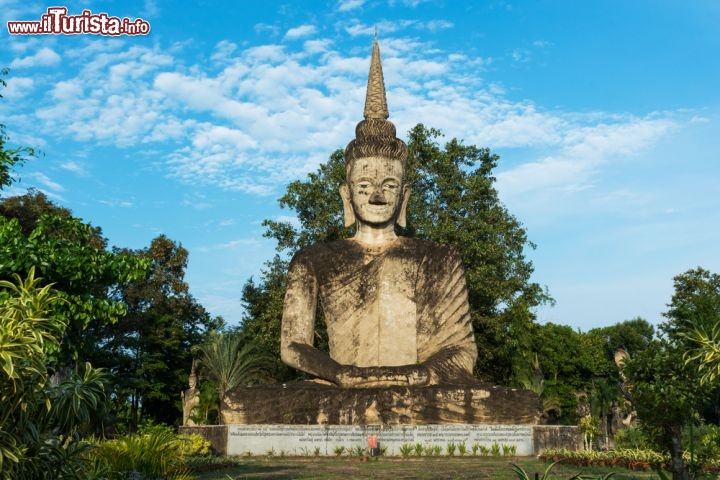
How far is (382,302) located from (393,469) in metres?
5.53

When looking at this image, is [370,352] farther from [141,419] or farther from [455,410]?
[141,419]

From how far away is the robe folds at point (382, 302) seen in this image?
46.6 ft

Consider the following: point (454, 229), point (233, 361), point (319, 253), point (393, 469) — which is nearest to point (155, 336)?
point (233, 361)

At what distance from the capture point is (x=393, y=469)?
9.05 metres

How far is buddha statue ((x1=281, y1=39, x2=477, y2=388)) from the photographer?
559 inches

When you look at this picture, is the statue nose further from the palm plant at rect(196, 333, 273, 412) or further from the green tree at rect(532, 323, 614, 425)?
the green tree at rect(532, 323, 614, 425)

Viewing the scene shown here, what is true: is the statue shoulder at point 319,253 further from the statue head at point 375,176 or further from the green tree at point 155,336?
the green tree at point 155,336

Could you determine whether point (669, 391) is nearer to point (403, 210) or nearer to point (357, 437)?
point (357, 437)

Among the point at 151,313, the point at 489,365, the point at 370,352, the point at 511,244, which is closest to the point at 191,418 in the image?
the point at 151,313

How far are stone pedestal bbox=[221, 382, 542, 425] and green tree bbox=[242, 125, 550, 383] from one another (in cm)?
1208

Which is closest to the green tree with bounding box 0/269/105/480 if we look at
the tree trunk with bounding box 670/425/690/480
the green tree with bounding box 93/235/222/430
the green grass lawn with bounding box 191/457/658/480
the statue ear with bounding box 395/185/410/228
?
the green grass lawn with bounding box 191/457/658/480

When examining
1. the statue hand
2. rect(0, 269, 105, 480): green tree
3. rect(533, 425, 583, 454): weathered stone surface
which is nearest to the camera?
rect(0, 269, 105, 480): green tree

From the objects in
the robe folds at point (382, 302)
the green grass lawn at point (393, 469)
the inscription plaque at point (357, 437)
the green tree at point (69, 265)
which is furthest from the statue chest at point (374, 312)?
the green tree at point (69, 265)

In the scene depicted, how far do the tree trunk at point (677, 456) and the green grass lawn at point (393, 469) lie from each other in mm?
1314
